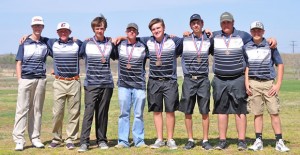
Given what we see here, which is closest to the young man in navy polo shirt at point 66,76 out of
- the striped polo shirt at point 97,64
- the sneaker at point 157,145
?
the striped polo shirt at point 97,64

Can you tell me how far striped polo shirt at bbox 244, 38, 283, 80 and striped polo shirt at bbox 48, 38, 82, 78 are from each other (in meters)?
3.23

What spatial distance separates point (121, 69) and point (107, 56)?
0.37 meters

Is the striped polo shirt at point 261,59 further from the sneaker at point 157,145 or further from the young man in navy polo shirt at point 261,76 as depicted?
the sneaker at point 157,145

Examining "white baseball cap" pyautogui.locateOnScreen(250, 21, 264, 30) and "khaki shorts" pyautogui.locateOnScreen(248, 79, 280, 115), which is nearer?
"white baseball cap" pyautogui.locateOnScreen(250, 21, 264, 30)

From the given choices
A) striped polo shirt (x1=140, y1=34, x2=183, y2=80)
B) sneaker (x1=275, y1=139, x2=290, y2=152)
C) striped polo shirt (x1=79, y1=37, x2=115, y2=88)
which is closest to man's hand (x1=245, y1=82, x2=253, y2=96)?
sneaker (x1=275, y1=139, x2=290, y2=152)

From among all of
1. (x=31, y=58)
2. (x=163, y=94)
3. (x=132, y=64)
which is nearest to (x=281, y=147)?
(x=163, y=94)

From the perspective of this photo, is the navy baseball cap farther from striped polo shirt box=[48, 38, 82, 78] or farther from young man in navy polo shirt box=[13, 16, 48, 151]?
young man in navy polo shirt box=[13, 16, 48, 151]

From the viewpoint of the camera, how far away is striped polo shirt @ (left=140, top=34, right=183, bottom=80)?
26.3ft

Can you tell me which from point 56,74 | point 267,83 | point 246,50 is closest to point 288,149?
point 267,83

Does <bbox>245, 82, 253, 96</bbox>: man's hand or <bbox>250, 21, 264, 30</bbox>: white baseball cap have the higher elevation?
<bbox>250, 21, 264, 30</bbox>: white baseball cap

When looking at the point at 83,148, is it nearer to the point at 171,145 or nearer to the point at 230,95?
the point at 171,145

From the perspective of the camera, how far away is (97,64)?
8.11 m

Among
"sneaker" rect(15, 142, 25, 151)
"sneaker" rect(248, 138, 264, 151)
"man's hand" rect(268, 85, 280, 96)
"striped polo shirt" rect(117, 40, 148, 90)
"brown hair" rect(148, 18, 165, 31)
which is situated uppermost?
"brown hair" rect(148, 18, 165, 31)

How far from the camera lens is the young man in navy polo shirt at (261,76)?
7855 millimetres
